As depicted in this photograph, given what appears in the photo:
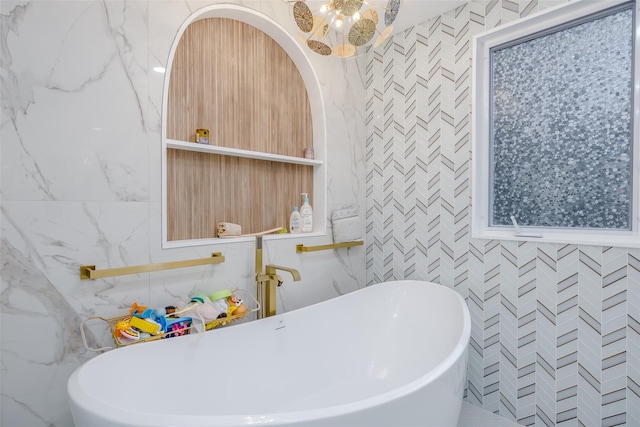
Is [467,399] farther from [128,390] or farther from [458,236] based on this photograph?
[128,390]

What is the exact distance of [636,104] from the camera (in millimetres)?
1559

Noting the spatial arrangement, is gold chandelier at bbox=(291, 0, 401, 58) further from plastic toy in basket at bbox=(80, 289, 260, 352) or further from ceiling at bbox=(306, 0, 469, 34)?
plastic toy in basket at bbox=(80, 289, 260, 352)

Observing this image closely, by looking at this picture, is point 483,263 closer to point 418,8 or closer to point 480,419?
point 480,419

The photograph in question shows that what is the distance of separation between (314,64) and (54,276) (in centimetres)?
181

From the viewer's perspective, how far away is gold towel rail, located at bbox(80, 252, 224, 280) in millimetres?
1322

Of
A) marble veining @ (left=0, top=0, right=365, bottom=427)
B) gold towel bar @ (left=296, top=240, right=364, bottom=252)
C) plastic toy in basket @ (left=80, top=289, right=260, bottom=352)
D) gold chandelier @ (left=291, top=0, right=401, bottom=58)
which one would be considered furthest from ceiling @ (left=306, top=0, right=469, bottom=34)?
plastic toy in basket @ (left=80, top=289, right=260, bottom=352)

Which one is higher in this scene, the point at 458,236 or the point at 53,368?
the point at 458,236

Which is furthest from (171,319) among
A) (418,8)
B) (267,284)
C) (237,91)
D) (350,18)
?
(418,8)

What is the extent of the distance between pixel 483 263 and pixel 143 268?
1.79 m

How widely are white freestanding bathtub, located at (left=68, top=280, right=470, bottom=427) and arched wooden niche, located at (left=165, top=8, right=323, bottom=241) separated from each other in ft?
2.03

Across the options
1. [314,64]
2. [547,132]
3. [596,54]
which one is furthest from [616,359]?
[314,64]

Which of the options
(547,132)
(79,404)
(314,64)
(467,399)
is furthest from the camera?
(314,64)

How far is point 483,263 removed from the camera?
1.97 m

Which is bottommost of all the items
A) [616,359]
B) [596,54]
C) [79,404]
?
[616,359]
